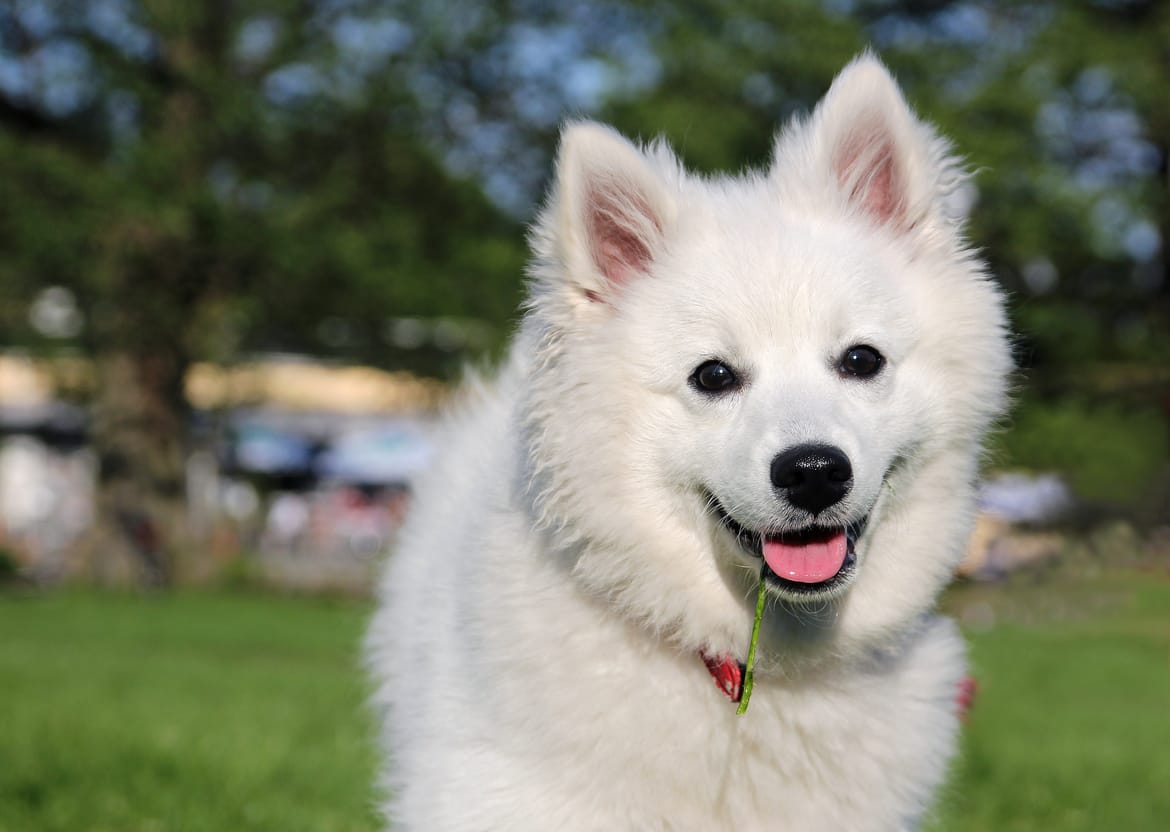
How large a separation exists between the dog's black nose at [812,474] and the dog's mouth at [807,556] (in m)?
0.12

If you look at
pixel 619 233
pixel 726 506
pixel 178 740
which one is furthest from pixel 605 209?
pixel 178 740

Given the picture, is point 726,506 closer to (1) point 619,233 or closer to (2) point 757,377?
(2) point 757,377

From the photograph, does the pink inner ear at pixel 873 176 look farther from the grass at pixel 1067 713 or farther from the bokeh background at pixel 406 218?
the bokeh background at pixel 406 218

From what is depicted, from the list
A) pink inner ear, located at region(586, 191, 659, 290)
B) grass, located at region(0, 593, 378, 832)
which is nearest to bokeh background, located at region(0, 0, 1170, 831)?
grass, located at region(0, 593, 378, 832)

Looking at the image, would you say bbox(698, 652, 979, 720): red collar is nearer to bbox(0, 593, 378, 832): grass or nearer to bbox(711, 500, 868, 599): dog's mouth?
bbox(711, 500, 868, 599): dog's mouth

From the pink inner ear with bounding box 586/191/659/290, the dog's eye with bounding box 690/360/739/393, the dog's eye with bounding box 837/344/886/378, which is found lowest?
the dog's eye with bounding box 690/360/739/393

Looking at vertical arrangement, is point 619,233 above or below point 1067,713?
above

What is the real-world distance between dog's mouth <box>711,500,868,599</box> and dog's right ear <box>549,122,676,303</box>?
0.74 meters

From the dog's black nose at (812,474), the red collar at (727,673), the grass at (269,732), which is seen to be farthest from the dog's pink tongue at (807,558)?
the grass at (269,732)

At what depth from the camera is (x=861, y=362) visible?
11.6ft

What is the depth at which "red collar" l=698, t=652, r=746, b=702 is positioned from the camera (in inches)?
135

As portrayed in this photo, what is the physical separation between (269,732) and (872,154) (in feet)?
16.5

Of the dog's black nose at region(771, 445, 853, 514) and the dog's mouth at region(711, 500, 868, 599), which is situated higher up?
the dog's black nose at region(771, 445, 853, 514)

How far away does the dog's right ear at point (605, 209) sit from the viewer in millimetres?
3531
